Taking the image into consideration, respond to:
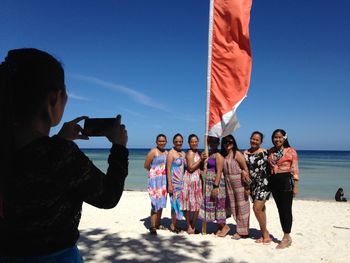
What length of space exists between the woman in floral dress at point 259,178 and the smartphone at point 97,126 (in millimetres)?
4940

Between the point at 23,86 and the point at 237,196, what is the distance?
5.60m

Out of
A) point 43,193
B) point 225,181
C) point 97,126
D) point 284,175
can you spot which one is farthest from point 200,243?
point 43,193

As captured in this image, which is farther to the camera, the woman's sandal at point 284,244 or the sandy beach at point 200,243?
the woman's sandal at point 284,244

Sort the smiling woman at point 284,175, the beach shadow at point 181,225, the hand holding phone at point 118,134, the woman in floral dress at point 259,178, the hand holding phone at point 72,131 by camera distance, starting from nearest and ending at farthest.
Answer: the hand holding phone at point 118,134 → the hand holding phone at point 72,131 → the smiling woman at point 284,175 → the woman in floral dress at point 259,178 → the beach shadow at point 181,225

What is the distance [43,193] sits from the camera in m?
1.10

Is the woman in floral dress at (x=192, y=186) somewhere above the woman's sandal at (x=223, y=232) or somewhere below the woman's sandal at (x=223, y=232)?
above

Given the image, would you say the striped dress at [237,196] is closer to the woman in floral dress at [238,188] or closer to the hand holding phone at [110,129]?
the woman in floral dress at [238,188]

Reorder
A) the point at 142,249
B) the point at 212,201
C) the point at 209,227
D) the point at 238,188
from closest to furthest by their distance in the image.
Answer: the point at 142,249, the point at 238,188, the point at 212,201, the point at 209,227

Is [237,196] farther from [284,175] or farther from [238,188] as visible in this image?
[284,175]

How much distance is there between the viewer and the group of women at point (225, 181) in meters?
5.70

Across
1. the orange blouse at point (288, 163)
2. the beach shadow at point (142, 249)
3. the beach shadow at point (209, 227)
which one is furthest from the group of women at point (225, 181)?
the beach shadow at point (142, 249)

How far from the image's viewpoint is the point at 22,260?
1107 millimetres

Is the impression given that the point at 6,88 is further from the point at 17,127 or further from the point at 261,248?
the point at 261,248

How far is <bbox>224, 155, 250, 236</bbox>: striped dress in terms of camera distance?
6250 millimetres
